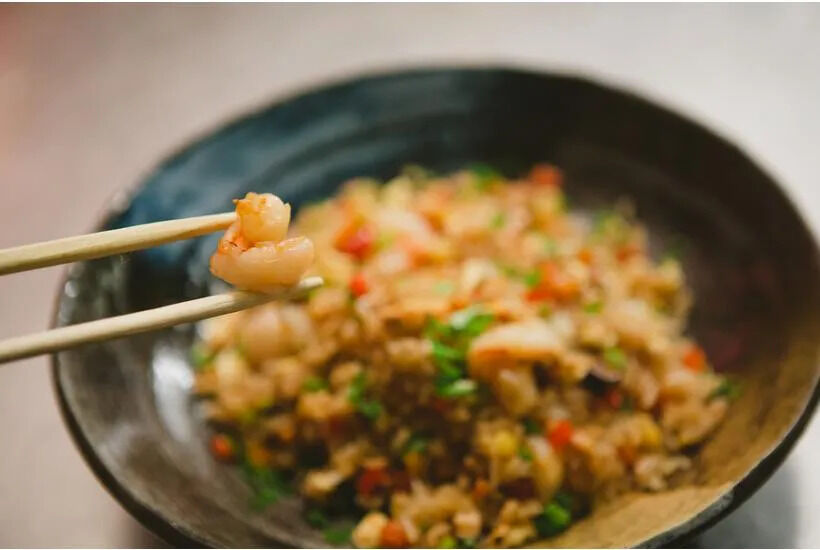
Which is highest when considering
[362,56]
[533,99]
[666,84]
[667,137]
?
[362,56]

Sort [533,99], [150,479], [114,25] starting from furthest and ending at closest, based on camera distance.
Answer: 1. [114,25]
2. [533,99]
3. [150,479]

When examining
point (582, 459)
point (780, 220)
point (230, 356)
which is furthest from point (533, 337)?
point (230, 356)

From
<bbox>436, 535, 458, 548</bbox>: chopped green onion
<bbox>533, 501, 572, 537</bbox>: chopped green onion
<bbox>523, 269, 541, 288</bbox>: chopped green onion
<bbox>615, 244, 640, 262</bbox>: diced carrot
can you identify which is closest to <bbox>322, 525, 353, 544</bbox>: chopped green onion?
<bbox>436, 535, 458, 548</bbox>: chopped green onion

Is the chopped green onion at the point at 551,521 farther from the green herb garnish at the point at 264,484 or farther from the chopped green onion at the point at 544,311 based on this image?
the green herb garnish at the point at 264,484

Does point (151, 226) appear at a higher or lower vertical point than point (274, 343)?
higher

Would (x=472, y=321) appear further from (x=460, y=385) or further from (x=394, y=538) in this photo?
(x=394, y=538)

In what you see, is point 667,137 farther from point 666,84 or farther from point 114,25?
point 114,25

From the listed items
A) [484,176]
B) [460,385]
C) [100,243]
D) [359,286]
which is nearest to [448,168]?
[484,176]
